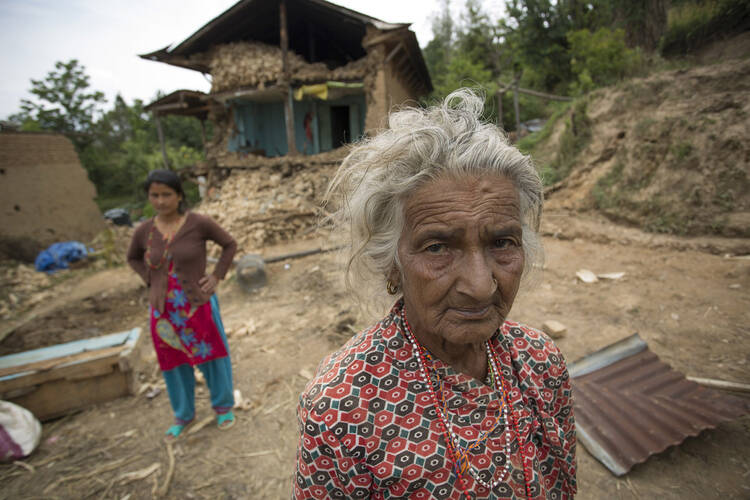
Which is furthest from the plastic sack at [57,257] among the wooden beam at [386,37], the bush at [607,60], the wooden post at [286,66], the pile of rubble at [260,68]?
the bush at [607,60]

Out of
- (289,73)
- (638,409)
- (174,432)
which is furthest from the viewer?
(289,73)

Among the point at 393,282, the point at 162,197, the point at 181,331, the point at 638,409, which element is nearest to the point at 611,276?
the point at 638,409

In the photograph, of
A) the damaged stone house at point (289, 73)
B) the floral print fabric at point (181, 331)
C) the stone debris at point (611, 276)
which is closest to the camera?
the floral print fabric at point (181, 331)

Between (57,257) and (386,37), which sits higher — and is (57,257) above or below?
below

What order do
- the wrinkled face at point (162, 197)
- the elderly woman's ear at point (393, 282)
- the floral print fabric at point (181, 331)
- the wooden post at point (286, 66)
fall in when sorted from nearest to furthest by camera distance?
the elderly woman's ear at point (393, 282)
the wrinkled face at point (162, 197)
the floral print fabric at point (181, 331)
the wooden post at point (286, 66)

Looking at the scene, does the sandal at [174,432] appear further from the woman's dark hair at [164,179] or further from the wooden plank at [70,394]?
the woman's dark hair at [164,179]

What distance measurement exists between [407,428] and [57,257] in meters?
13.5

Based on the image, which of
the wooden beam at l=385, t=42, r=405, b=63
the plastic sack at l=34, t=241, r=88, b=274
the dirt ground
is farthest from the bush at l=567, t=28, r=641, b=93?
the plastic sack at l=34, t=241, r=88, b=274

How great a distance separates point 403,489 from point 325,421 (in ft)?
1.02

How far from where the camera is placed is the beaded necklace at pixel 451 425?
1.09 metres

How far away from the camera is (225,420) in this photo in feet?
10.7

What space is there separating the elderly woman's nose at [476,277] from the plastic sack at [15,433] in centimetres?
412

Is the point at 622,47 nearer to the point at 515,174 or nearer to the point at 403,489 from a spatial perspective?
the point at 515,174

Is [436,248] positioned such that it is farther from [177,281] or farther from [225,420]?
[225,420]
